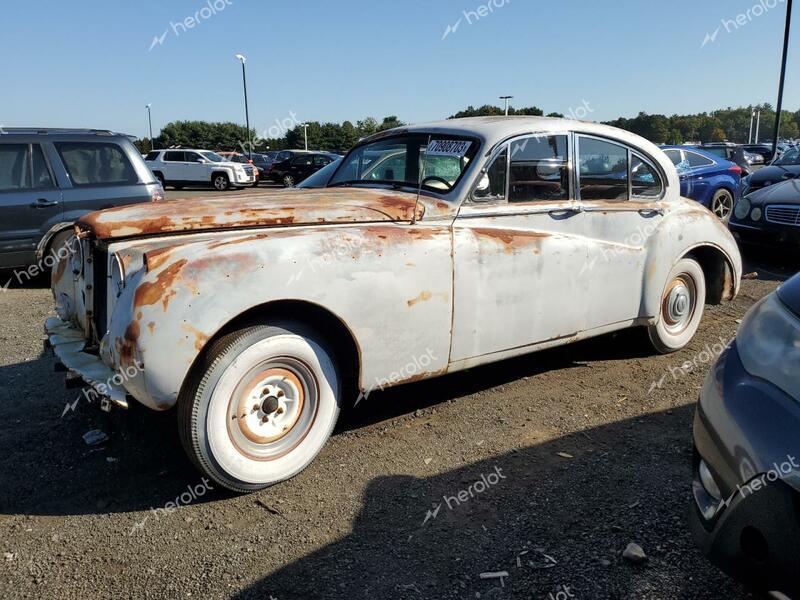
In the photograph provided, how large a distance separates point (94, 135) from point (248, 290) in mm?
5819

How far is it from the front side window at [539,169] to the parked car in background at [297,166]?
942 inches

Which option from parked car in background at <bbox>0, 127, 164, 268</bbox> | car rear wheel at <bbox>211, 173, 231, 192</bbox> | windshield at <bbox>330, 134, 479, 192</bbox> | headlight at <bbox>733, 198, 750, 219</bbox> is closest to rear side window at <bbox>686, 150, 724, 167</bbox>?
headlight at <bbox>733, 198, 750, 219</bbox>

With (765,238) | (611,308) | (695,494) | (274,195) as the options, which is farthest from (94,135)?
(765,238)

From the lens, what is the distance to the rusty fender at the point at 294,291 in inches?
104

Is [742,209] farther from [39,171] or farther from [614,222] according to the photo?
[39,171]

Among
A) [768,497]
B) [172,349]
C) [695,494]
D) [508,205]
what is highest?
[508,205]

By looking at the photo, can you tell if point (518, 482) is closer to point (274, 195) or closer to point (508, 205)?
point (508, 205)

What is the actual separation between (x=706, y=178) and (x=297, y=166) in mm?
18905

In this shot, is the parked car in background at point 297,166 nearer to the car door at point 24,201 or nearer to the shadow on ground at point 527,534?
the car door at point 24,201

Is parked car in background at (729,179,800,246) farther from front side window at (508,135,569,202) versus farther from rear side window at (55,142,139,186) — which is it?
rear side window at (55,142,139,186)

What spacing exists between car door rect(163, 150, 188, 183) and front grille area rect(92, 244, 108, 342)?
2332cm

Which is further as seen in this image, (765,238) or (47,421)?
(765,238)

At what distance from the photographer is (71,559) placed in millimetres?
2529

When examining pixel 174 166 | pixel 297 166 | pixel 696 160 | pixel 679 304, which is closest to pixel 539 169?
pixel 679 304
